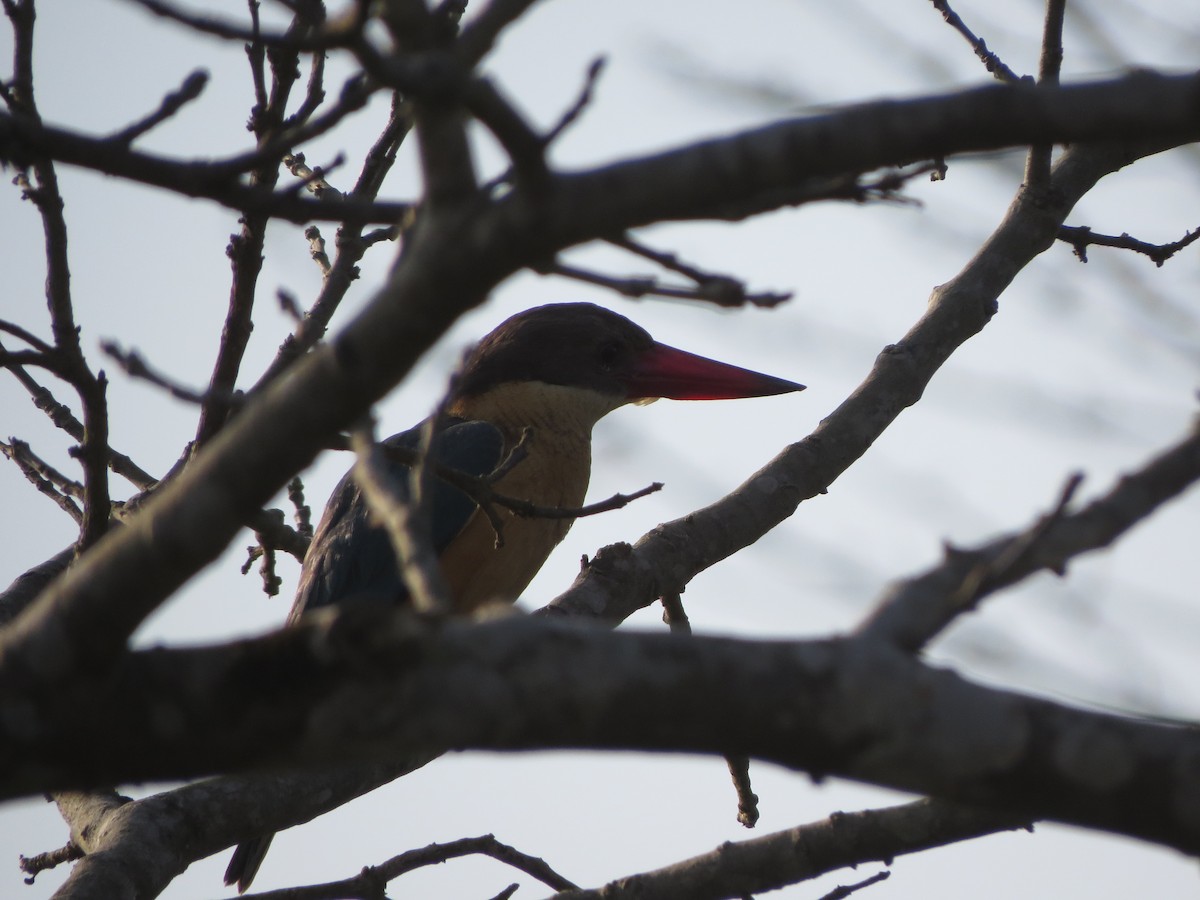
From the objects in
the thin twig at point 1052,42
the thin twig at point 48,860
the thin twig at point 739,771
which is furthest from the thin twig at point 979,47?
the thin twig at point 48,860

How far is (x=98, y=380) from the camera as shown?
2.68m

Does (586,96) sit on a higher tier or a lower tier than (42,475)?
lower

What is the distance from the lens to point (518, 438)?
5355 millimetres

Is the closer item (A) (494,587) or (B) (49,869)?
(B) (49,869)

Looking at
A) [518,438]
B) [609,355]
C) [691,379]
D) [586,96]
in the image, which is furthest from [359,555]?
[586,96]

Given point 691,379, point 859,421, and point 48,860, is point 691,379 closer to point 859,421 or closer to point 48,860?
point 859,421

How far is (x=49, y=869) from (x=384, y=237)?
6.80ft

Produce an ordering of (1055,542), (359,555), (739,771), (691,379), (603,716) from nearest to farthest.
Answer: (603,716), (1055,542), (739,771), (359,555), (691,379)

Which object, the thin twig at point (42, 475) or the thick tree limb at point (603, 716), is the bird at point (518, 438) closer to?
the thin twig at point (42, 475)

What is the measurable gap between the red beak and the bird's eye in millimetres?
94

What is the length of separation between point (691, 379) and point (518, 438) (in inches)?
34.4

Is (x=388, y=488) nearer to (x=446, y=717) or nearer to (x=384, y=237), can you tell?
(x=446, y=717)

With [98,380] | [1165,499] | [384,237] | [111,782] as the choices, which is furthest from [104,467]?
[1165,499]

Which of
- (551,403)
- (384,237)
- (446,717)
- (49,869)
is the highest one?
(551,403)
